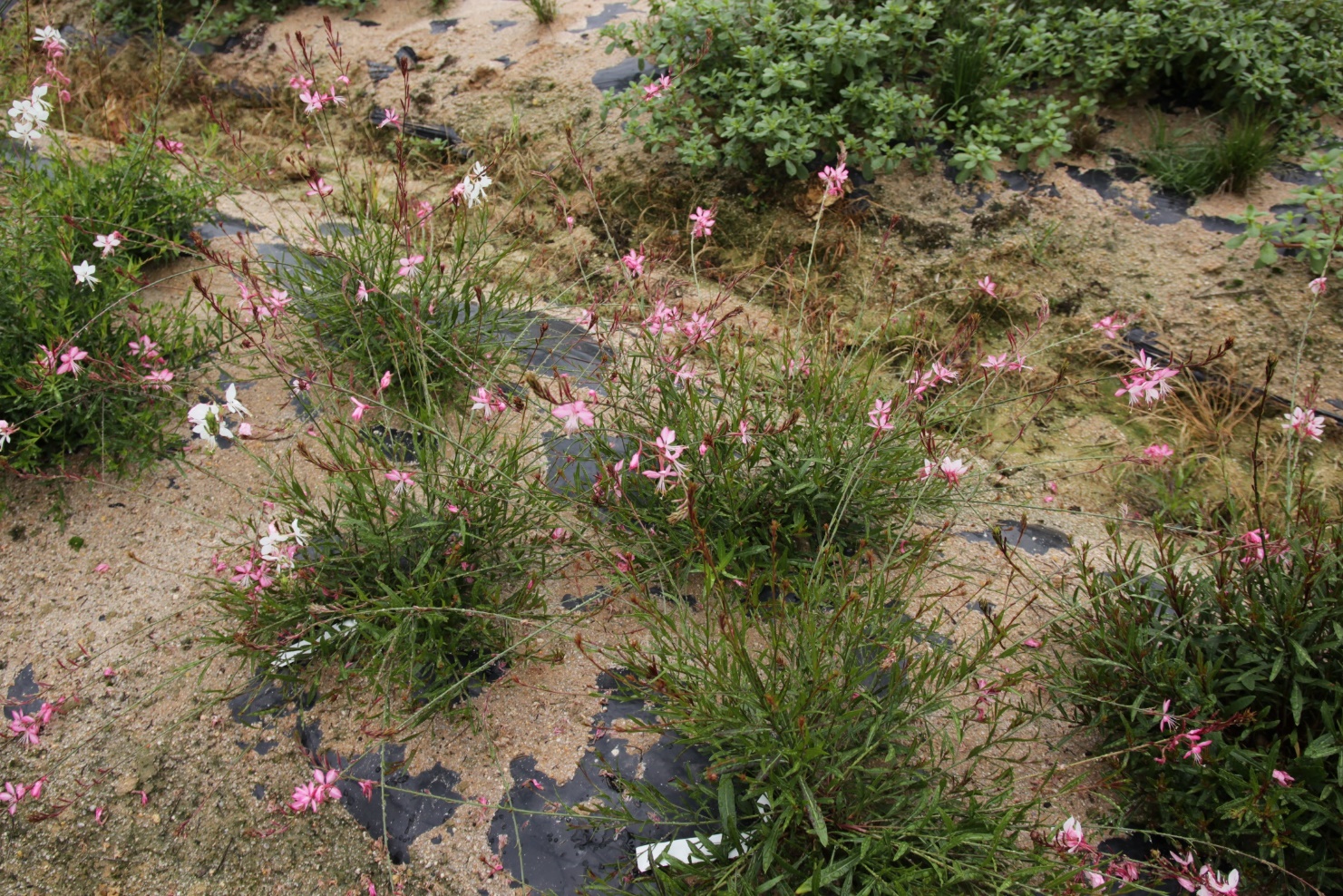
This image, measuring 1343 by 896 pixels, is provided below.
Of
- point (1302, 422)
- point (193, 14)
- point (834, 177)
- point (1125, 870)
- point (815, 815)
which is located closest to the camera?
point (815, 815)

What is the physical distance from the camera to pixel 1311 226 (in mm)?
3506

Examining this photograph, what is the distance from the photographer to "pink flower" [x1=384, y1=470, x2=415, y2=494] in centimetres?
225

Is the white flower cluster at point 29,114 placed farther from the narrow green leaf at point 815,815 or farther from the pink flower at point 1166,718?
the pink flower at point 1166,718

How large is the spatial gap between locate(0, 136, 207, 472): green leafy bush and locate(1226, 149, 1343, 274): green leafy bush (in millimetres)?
4085

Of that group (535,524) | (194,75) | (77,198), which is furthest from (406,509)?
(194,75)

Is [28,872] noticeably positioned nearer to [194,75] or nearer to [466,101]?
[466,101]

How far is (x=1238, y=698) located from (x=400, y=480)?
219cm

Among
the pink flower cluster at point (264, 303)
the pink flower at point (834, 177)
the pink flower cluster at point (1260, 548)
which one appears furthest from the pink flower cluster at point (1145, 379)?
the pink flower cluster at point (264, 303)

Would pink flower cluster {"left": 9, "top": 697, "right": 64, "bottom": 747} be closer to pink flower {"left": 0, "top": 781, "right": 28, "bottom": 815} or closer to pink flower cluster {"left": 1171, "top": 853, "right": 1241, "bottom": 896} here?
pink flower {"left": 0, "top": 781, "right": 28, "bottom": 815}

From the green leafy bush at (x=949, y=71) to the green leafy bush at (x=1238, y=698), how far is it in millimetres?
2320

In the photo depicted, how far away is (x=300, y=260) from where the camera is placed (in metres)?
3.21

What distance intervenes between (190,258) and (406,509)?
2.23 metres

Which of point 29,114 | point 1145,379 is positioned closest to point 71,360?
point 29,114

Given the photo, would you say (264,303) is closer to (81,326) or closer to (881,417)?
(81,326)
